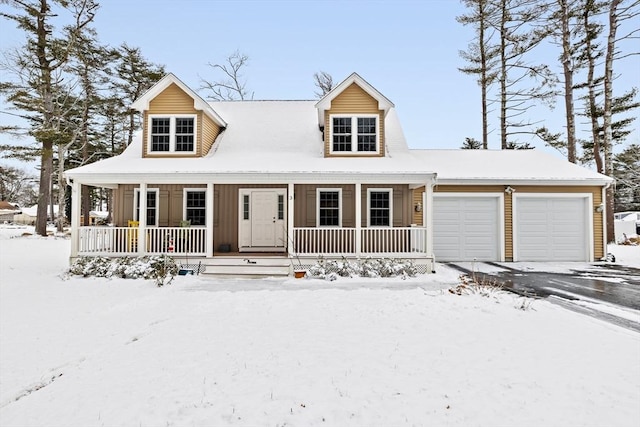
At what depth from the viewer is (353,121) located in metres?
11.9

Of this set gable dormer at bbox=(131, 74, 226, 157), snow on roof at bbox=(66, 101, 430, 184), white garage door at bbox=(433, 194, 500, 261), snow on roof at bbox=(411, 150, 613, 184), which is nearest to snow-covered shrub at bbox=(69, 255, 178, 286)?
snow on roof at bbox=(66, 101, 430, 184)

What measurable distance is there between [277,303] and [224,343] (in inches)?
83.2

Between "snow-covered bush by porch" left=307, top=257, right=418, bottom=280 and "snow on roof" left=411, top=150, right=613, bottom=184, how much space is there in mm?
3648

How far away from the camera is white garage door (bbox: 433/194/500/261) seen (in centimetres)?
1291

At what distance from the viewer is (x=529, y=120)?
67.5 ft

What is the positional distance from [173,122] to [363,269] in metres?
8.20

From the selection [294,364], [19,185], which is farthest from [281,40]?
[19,185]

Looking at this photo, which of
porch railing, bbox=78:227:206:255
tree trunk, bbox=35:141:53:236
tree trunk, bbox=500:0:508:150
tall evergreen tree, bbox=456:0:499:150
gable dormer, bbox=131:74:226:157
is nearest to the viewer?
porch railing, bbox=78:227:206:255

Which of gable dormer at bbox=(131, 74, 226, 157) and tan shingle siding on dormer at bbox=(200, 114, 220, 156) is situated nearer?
gable dormer at bbox=(131, 74, 226, 157)

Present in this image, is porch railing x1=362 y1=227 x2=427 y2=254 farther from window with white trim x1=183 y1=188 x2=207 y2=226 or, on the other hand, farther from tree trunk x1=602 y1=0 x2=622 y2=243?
tree trunk x1=602 y1=0 x2=622 y2=243

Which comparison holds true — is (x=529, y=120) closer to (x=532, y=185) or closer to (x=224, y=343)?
(x=532, y=185)

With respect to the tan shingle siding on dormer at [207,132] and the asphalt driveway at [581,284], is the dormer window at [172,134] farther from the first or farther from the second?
A: the asphalt driveway at [581,284]

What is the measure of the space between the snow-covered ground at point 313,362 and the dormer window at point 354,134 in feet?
20.0

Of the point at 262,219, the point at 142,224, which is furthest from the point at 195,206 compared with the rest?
the point at 262,219
